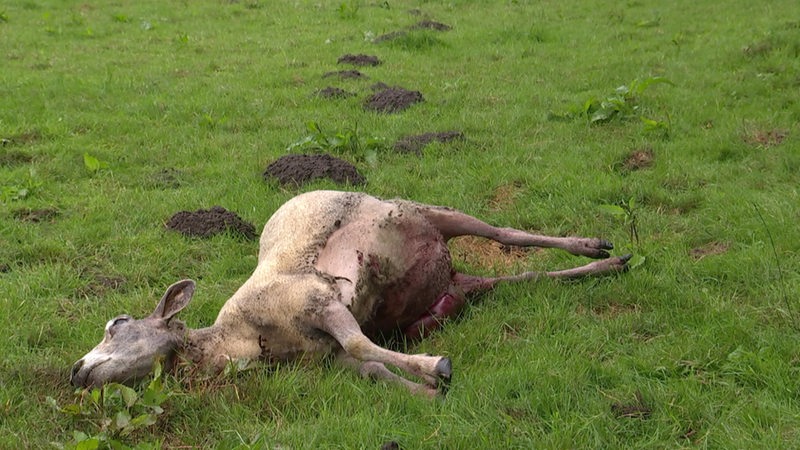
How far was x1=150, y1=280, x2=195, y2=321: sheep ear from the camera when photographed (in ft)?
17.3

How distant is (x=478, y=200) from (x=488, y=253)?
1.18 meters

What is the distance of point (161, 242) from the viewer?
7.40 m

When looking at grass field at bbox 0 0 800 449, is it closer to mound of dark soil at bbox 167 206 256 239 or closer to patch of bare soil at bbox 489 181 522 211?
patch of bare soil at bbox 489 181 522 211

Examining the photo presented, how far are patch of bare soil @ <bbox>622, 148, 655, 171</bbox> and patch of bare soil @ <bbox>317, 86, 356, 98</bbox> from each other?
15.0ft

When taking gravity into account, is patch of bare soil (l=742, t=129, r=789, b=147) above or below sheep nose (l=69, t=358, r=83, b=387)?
below

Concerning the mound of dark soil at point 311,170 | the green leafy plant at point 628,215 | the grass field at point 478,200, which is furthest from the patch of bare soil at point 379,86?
the green leafy plant at point 628,215

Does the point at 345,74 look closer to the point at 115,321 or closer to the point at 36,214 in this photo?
the point at 36,214

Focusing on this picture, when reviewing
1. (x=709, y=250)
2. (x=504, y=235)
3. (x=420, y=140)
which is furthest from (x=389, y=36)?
(x=709, y=250)

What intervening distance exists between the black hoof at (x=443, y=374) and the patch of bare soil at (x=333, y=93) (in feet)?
25.9

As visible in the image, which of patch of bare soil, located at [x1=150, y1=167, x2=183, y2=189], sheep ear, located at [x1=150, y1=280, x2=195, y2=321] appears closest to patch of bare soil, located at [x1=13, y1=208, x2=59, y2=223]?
patch of bare soil, located at [x1=150, y1=167, x2=183, y2=189]

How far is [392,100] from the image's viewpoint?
1151 cm

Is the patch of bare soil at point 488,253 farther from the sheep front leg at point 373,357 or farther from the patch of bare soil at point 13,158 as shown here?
the patch of bare soil at point 13,158

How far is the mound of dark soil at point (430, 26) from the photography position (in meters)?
16.5

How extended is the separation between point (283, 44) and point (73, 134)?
6283 mm
